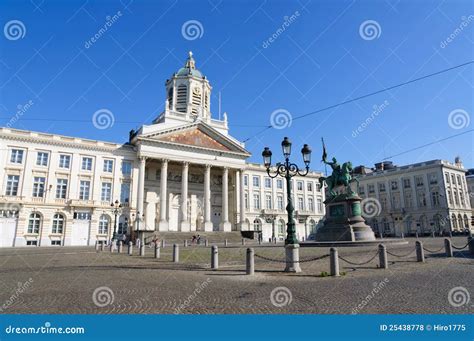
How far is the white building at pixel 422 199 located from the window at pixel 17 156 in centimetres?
6060

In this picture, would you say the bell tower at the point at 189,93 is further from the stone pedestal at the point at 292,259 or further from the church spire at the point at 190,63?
the stone pedestal at the point at 292,259

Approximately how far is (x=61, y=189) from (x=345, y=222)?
34720 mm

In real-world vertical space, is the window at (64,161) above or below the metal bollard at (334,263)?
above

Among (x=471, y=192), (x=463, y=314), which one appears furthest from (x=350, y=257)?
(x=471, y=192)

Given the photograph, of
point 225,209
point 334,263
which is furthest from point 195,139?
point 334,263

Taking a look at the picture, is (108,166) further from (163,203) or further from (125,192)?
(163,203)

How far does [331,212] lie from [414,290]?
1741 centimetres

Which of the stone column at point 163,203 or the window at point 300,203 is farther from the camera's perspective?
the window at point 300,203

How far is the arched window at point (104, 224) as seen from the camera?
134ft

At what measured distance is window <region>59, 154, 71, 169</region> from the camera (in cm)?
4017

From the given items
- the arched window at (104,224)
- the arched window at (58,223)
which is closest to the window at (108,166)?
the arched window at (104,224)

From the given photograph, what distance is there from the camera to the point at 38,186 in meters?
38.3

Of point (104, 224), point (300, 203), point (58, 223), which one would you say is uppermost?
point (300, 203)

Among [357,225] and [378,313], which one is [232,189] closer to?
[357,225]
